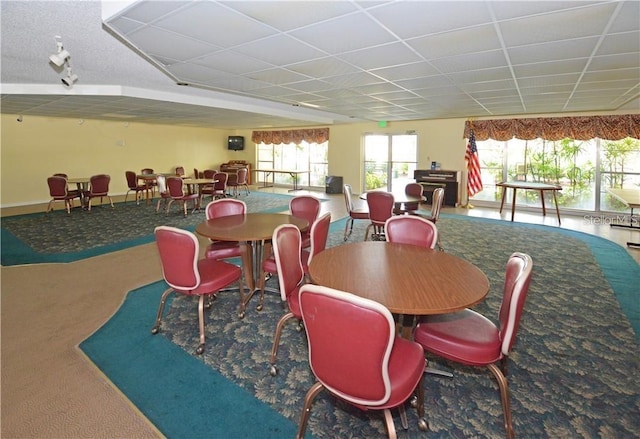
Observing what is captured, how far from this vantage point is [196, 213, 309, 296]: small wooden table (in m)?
2.92

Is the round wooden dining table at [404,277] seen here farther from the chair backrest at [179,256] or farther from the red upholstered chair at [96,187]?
the red upholstered chair at [96,187]

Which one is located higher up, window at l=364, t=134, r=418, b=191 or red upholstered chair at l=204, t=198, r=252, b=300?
window at l=364, t=134, r=418, b=191

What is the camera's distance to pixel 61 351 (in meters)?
2.54

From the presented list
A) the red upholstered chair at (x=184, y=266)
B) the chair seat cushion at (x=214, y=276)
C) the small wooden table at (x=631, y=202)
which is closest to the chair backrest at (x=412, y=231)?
the chair seat cushion at (x=214, y=276)

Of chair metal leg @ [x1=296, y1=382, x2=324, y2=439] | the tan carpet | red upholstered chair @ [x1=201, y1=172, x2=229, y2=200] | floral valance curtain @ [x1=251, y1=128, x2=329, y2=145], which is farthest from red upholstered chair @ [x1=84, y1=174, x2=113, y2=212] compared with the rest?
chair metal leg @ [x1=296, y1=382, x2=324, y2=439]

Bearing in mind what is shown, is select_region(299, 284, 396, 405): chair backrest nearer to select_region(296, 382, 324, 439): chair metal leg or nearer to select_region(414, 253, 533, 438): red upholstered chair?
select_region(296, 382, 324, 439): chair metal leg

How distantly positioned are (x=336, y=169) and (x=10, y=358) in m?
10.4

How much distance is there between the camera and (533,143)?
340 inches

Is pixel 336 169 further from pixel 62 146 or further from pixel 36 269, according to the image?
pixel 36 269

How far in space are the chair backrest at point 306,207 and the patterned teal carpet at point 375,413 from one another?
118 cm

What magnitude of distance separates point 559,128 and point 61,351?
9.67 meters

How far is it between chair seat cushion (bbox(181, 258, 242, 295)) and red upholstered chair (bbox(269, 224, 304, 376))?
0.60 metres

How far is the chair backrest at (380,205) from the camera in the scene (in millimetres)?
4842

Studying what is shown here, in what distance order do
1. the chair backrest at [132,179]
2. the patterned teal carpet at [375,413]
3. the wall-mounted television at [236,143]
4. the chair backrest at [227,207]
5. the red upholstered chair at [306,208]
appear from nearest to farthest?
1. the patterned teal carpet at [375,413]
2. the chair backrest at [227,207]
3. the red upholstered chair at [306,208]
4. the chair backrest at [132,179]
5. the wall-mounted television at [236,143]
